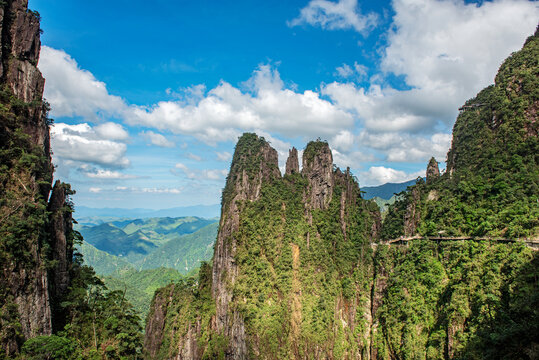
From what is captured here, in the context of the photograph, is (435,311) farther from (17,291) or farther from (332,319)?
(17,291)

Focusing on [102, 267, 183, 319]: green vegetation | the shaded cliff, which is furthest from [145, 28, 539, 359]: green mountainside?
[102, 267, 183, 319]: green vegetation

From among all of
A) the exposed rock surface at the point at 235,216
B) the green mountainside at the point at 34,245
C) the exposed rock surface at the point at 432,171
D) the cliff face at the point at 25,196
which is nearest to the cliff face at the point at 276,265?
the exposed rock surface at the point at 235,216

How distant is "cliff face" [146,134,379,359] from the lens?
5062cm

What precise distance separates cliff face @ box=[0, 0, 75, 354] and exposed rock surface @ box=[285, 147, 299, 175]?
48858 mm

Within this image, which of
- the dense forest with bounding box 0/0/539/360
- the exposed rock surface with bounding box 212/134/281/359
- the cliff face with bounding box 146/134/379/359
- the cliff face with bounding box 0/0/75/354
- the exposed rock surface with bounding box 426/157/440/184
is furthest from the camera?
the exposed rock surface with bounding box 426/157/440/184

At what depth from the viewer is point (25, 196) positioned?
2817 cm

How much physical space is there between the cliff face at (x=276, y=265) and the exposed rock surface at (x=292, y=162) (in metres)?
0.27

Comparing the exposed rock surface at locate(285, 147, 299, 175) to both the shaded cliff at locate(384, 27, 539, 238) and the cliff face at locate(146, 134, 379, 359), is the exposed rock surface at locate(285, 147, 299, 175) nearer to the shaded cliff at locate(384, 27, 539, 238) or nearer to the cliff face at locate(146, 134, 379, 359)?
the cliff face at locate(146, 134, 379, 359)

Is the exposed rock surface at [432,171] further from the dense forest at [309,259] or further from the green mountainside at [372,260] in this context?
the dense forest at [309,259]

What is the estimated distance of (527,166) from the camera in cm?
4566

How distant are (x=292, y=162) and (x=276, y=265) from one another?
27332mm

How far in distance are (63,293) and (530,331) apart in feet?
166

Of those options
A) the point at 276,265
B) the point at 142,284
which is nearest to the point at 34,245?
the point at 276,265

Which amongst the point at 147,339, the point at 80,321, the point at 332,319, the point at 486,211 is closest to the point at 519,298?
the point at 486,211
